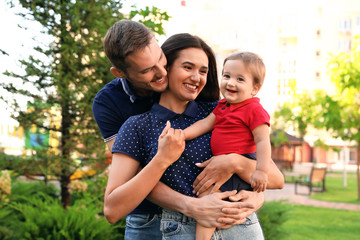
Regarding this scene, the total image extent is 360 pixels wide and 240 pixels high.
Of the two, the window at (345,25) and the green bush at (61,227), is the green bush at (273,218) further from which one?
the window at (345,25)

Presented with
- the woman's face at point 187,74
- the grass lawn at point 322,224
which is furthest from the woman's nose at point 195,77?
the grass lawn at point 322,224

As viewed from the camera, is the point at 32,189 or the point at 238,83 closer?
the point at 238,83

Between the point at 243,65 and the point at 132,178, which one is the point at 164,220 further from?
the point at 243,65

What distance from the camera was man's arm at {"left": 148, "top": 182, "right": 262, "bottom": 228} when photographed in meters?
Result: 2.16

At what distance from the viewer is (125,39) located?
2.23m

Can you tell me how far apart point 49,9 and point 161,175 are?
164 inches

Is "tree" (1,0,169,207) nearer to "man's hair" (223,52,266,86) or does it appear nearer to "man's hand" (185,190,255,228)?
"man's hair" (223,52,266,86)

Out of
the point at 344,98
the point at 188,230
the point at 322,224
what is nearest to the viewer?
the point at 188,230

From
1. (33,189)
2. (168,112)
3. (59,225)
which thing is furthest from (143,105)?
(33,189)

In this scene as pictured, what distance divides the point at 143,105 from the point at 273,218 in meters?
4.20

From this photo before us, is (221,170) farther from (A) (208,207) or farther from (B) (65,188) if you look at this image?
(B) (65,188)

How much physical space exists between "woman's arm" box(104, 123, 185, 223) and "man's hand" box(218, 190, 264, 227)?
413 mm

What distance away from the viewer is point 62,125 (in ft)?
18.7

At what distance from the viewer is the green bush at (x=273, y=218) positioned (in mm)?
5754
